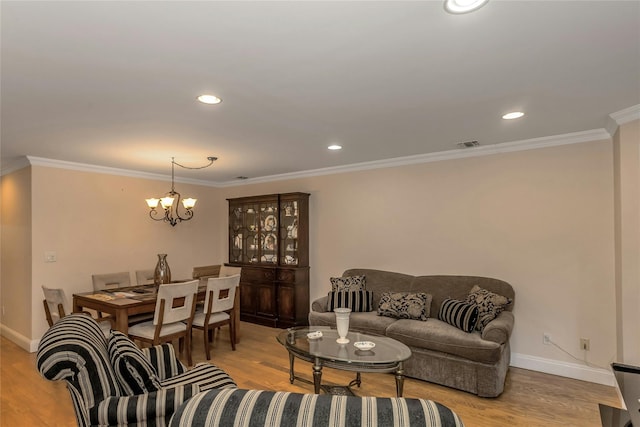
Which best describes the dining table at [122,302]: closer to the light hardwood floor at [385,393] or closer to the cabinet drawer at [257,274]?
the light hardwood floor at [385,393]

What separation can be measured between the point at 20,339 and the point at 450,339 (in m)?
5.26

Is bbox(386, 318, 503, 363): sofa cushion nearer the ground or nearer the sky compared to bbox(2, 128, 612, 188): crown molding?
nearer the ground

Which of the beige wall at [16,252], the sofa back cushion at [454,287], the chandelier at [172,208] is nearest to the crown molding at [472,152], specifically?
the sofa back cushion at [454,287]

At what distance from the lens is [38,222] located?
14.7 feet

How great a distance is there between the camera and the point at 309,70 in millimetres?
2104

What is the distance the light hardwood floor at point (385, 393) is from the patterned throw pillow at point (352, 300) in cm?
84

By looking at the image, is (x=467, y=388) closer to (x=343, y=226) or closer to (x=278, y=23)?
(x=343, y=226)

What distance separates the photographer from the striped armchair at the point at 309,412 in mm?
931

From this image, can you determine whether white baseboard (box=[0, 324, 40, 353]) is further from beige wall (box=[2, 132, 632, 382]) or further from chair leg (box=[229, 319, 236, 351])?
chair leg (box=[229, 319, 236, 351])

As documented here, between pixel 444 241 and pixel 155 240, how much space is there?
4.34m

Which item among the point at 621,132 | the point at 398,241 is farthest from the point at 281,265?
the point at 621,132

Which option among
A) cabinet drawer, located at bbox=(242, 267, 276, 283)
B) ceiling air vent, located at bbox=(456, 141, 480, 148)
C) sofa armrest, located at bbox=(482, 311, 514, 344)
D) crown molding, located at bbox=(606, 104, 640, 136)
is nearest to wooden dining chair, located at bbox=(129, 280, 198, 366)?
cabinet drawer, located at bbox=(242, 267, 276, 283)

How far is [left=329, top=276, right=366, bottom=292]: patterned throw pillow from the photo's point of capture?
468 centimetres

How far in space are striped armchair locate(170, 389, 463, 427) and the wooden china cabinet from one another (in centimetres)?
444
